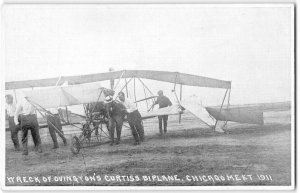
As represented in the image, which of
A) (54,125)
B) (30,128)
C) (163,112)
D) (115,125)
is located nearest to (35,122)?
(30,128)

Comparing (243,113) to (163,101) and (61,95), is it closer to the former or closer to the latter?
(163,101)

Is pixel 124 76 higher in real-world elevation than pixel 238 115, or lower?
higher

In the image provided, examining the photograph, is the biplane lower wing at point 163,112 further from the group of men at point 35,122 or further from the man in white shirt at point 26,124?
the man in white shirt at point 26,124

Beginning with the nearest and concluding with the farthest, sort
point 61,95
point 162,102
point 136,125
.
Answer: point 61,95
point 136,125
point 162,102

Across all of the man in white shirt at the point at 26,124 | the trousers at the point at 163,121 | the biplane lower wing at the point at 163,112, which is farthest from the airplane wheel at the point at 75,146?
the trousers at the point at 163,121

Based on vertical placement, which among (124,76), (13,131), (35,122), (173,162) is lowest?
(173,162)

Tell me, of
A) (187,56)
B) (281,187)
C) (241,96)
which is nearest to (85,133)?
(187,56)

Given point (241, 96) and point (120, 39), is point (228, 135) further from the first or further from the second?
point (120, 39)
